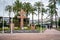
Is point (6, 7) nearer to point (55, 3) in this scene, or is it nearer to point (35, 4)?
point (35, 4)

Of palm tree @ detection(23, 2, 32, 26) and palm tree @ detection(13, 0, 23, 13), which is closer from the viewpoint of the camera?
palm tree @ detection(13, 0, 23, 13)

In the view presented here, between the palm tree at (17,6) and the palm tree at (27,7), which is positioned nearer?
the palm tree at (17,6)

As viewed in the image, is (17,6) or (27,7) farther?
(27,7)

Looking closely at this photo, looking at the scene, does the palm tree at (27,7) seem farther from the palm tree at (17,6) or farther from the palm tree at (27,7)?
the palm tree at (17,6)

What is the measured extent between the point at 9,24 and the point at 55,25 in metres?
4.06

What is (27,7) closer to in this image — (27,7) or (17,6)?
(27,7)

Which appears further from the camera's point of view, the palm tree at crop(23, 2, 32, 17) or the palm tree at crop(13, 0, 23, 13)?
the palm tree at crop(23, 2, 32, 17)

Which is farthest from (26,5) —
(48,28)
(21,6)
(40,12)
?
(48,28)

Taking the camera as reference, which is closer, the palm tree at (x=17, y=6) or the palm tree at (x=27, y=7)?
the palm tree at (x=17, y=6)

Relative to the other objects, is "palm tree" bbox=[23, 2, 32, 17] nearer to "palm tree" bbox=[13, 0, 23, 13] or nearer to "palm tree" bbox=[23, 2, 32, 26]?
"palm tree" bbox=[23, 2, 32, 26]

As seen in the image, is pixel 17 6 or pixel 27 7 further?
pixel 27 7

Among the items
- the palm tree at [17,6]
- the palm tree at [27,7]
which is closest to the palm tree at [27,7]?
the palm tree at [27,7]

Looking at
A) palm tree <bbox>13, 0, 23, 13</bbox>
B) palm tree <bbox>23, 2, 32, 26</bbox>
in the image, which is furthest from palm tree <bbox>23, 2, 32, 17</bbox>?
palm tree <bbox>13, 0, 23, 13</bbox>

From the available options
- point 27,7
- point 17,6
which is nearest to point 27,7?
point 27,7
